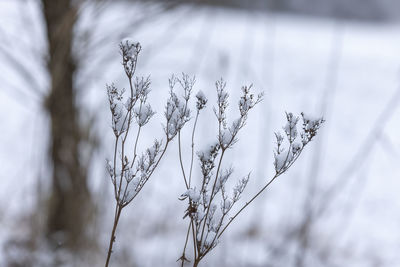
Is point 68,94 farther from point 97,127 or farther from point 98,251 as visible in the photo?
point 98,251

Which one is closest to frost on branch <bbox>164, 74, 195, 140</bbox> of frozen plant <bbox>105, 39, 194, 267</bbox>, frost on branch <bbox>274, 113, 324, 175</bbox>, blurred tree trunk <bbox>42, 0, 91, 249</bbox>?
frozen plant <bbox>105, 39, 194, 267</bbox>

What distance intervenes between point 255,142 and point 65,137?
5144 mm

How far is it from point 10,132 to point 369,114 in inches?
238

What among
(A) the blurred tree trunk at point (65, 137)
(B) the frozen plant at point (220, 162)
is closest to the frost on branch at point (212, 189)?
(B) the frozen plant at point (220, 162)

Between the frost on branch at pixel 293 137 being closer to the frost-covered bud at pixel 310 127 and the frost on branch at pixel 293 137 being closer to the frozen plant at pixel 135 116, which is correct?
the frost-covered bud at pixel 310 127

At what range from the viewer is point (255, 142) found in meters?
7.70

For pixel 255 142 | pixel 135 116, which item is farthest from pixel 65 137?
pixel 255 142

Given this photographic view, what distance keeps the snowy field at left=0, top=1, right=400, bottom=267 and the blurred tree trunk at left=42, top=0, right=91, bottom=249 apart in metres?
0.09

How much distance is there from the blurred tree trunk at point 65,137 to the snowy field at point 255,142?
3.5 inches

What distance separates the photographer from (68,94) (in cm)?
278

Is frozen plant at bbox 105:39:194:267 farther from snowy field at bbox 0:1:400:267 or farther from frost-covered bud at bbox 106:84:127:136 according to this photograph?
snowy field at bbox 0:1:400:267

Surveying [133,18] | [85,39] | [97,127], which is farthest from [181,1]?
[97,127]

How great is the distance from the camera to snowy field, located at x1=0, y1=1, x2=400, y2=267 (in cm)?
269

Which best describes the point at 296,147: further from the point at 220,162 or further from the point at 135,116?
the point at 135,116
